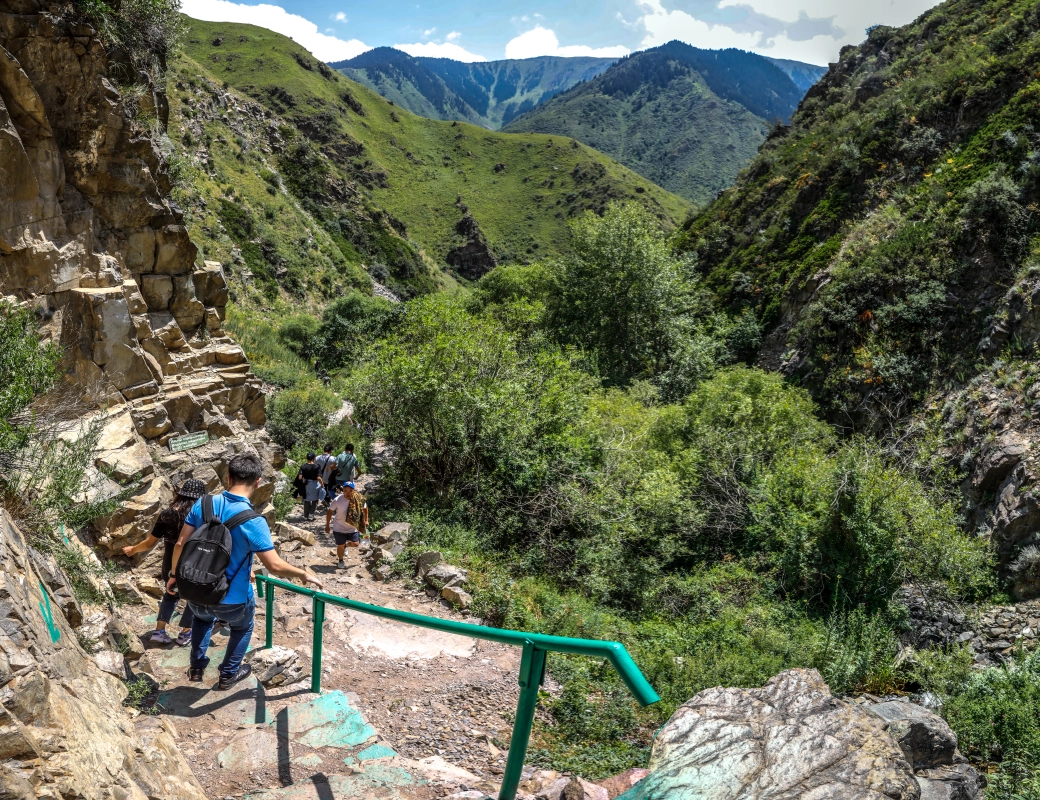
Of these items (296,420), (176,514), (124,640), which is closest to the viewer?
(124,640)

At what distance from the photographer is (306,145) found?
72000mm

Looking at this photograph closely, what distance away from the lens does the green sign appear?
7776 mm

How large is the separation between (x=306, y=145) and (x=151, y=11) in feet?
234

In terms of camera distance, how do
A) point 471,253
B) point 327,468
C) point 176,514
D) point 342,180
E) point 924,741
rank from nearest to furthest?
1. point 176,514
2. point 924,741
3. point 327,468
4. point 342,180
5. point 471,253

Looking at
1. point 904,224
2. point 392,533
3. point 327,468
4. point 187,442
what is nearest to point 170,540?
point 187,442

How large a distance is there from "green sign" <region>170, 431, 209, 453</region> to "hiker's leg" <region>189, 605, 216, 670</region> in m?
4.12

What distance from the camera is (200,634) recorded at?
14.2ft

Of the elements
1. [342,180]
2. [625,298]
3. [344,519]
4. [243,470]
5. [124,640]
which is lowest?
[344,519]

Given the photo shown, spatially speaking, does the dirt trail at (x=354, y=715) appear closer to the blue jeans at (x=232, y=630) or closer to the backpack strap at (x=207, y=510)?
the blue jeans at (x=232, y=630)

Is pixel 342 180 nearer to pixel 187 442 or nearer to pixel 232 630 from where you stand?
pixel 187 442

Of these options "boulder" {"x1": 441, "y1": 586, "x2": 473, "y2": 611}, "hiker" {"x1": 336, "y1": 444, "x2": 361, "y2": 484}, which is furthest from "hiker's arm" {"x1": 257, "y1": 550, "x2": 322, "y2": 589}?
"hiker" {"x1": 336, "y1": 444, "x2": 361, "y2": 484}

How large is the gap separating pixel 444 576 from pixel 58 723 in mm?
6204

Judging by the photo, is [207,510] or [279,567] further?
[207,510]

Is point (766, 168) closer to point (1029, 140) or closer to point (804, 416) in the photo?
point (1029, 140)
